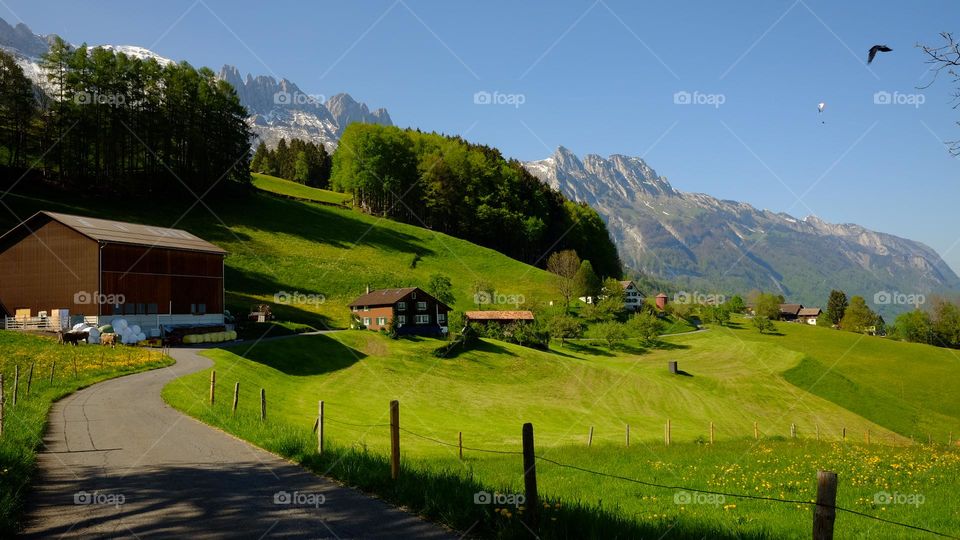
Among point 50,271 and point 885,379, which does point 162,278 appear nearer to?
point 50,271

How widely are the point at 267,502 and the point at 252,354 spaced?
141 ft

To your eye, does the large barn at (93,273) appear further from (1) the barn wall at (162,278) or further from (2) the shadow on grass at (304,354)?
(2) the shadow on grass at (304,354)

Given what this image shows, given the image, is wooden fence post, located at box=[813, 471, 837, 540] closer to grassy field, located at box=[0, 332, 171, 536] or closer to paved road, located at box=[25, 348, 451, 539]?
paved road, located at box=[25, 348, 451, 539]

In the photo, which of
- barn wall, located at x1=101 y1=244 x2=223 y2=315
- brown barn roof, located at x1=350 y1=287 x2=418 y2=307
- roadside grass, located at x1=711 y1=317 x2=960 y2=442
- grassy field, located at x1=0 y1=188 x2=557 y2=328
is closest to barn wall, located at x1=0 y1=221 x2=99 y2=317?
barn wall, located at x1=101 y1=244 x2=223 y2=315

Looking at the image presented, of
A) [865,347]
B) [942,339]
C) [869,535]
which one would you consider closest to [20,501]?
[869,535]

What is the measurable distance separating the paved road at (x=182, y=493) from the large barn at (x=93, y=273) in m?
37.3

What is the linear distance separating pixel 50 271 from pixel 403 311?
130 ft

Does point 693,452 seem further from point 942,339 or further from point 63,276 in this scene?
point 942,339

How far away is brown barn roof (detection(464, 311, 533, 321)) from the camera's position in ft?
297

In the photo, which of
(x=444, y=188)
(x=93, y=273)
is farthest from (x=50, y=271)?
(x=444, y=188)

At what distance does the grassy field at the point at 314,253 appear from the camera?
83.9 m

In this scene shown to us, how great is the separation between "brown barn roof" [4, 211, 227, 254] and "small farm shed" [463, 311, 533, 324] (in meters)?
39.4

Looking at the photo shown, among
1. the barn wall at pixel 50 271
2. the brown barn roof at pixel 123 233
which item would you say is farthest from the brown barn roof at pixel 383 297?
the barn wall at pixel 50 271

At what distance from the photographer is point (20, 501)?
11555 mm
